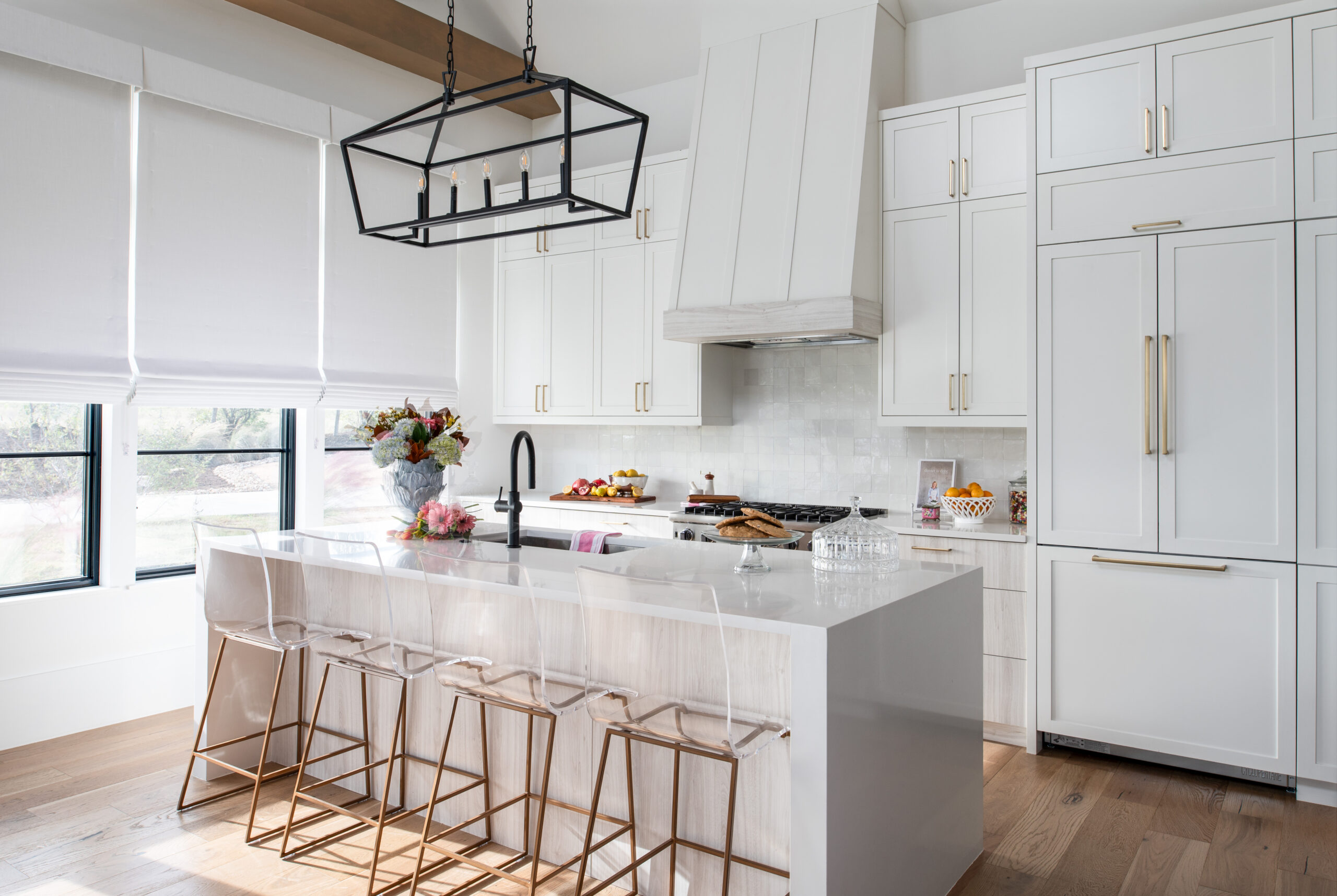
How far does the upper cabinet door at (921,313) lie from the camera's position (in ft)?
12.7

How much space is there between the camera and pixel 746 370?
495 centimetres

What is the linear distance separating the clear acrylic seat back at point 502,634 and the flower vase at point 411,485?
1.02ft

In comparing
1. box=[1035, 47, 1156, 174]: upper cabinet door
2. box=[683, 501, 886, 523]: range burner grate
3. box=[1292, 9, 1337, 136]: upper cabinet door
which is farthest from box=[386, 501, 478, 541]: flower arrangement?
box=[1292, 9, 1337, 136]: upper cabinet door

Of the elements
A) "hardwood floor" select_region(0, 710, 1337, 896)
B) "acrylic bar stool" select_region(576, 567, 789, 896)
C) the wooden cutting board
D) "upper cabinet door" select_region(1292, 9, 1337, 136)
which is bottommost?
"hardwood floor" select_region(0, 710, 1337, 896)

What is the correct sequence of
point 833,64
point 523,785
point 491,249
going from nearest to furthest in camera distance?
point 523,785 → point 833,64 → point 491,249

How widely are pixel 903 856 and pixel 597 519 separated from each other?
9.57ft

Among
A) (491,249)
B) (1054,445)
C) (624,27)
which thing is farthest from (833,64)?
(491,249)

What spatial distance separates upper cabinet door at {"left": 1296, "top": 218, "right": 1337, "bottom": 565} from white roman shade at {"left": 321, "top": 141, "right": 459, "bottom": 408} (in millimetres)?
3847

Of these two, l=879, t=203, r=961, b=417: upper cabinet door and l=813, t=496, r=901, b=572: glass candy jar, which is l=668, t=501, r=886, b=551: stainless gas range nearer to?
l=879, t=203, r=961, b=417: upper cabinet door

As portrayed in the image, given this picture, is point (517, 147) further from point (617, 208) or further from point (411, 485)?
point (617, 208)

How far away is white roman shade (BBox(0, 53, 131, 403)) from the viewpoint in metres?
3.42

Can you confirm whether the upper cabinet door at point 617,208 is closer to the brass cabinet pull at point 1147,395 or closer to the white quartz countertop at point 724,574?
the white quartz countertop at point 724,574

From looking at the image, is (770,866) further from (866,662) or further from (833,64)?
(833,64)

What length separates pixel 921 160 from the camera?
3.94m
